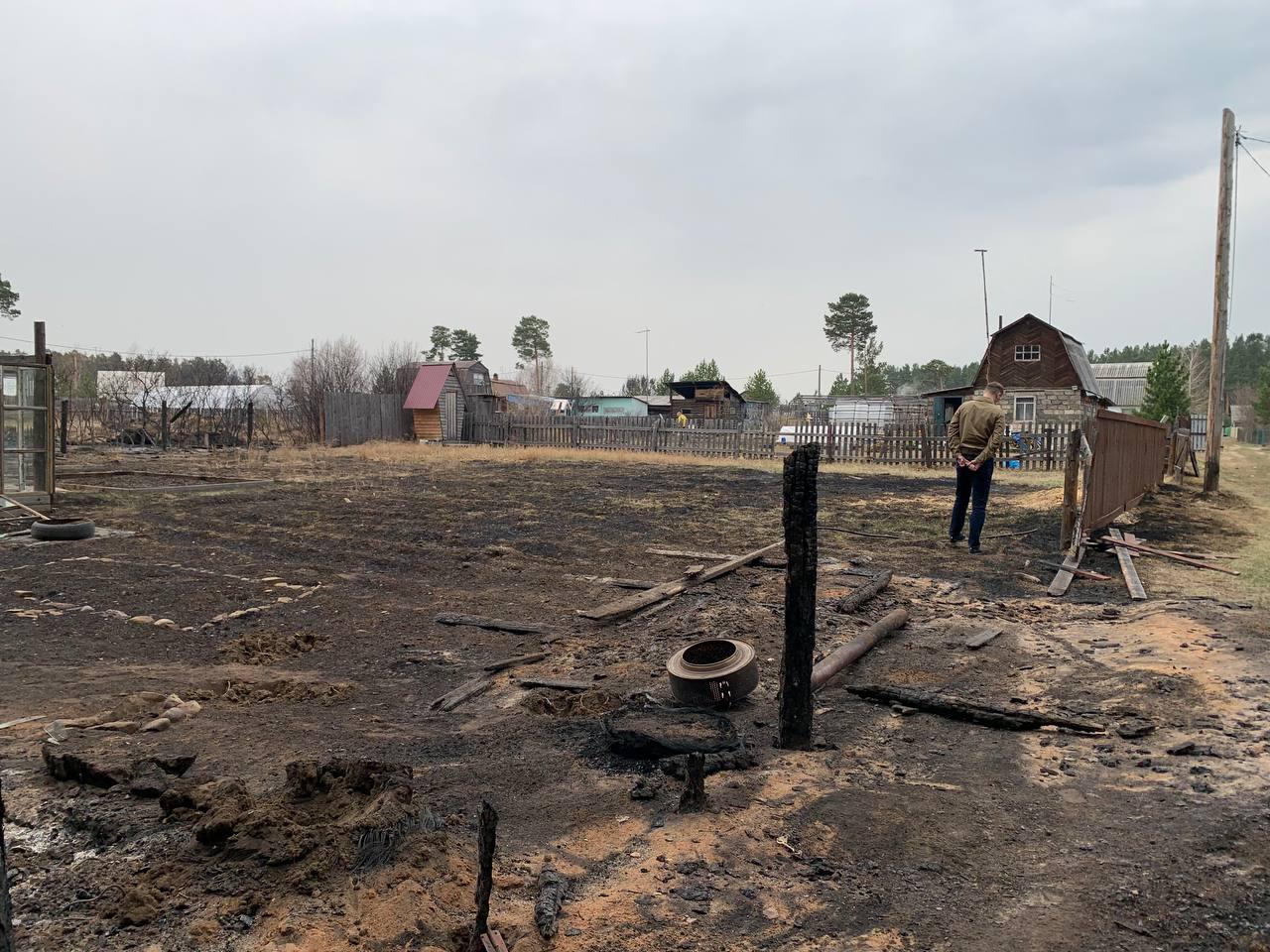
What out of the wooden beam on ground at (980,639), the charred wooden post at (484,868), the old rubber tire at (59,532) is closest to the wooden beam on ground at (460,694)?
the charred wooden post at (484,868)

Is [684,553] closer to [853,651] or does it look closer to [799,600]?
[853,651]

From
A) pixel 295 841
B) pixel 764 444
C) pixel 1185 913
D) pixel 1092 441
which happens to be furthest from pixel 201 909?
pixel 764 444

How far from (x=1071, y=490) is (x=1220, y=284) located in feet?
35.0

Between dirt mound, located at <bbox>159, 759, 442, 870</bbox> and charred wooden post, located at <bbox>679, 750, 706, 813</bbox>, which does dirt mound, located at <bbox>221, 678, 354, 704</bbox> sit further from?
charred wooden post, located at <bbox>679, 750, 706, 813</bbox>

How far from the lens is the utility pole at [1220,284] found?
15.6 meters

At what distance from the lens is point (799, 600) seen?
3.84 meters

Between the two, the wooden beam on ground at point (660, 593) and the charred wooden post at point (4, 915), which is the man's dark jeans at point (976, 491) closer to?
the wooden beam on ground at point (660, 593)

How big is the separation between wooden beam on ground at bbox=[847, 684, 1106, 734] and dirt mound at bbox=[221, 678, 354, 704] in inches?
127

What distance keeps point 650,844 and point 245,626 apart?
4710 mm

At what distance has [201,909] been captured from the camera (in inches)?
101

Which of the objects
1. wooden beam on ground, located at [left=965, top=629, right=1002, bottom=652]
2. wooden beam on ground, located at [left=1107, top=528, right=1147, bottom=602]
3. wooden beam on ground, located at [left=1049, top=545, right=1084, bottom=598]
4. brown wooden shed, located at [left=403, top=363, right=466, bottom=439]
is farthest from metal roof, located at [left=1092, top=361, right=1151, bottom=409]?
wooden beam on ground, located at [left=965, top=629, right=1002, bottom=652]

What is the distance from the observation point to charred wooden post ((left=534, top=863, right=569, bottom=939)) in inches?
97.1

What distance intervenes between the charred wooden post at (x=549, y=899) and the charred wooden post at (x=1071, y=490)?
7.72 m

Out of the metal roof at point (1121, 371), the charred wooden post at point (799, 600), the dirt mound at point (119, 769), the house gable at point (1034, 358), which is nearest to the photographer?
the dirt mound at point (119, 769)
